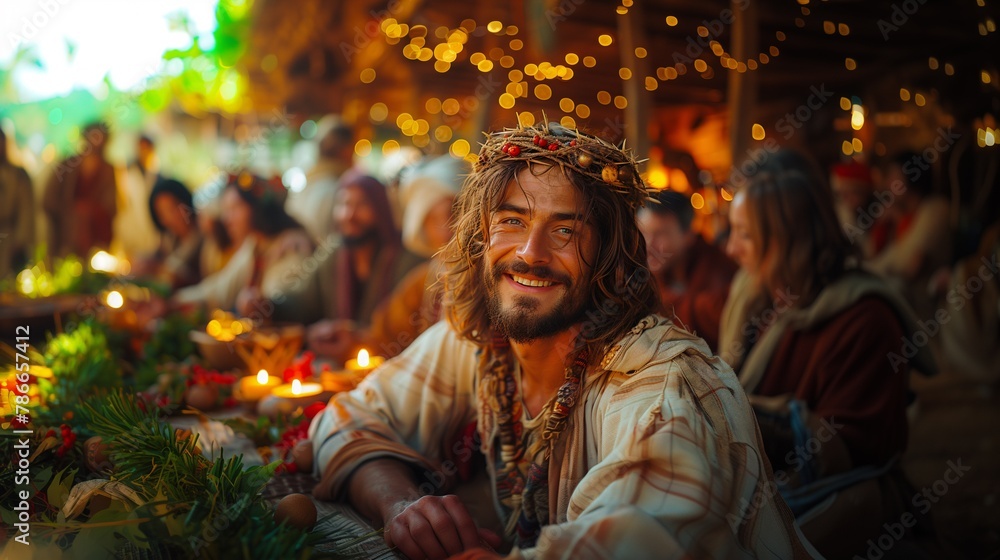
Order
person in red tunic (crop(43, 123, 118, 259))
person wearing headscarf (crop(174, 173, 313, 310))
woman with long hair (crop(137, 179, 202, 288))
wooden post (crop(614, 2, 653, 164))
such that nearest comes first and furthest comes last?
wooden post (crop(614, 2, 653, 164)) < person wearing headscarf (crop(174, 173, 313, 310)) < woman with long hair (crop(137, 179, 202, 288)) < person in red tunic (crop(43, 123, 118, 259))

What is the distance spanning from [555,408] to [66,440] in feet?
4.50

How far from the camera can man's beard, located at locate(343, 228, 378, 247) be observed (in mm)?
5109

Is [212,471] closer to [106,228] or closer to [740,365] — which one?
[740,365]

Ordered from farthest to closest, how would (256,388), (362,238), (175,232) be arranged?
(175,232)
(362,238)
(256,388)

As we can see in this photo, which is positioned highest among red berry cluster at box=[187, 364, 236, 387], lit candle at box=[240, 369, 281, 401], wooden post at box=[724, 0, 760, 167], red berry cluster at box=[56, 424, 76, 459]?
wooden post at box=[724, 0, 760, 167]

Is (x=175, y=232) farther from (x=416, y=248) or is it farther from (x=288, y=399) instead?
(x=288, y=399)

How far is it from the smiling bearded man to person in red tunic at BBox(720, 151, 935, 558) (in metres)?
1.01

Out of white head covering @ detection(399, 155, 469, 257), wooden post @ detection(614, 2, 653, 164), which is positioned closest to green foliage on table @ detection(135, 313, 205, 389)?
white head covering @ detection(399, 155, 469, 257)

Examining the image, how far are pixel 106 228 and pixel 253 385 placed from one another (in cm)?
695

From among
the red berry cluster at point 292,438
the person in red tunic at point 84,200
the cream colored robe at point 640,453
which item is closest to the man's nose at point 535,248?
the cream colored robe at point 640,453

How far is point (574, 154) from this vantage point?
186 cm

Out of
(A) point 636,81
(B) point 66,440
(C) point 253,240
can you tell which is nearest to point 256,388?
(B) point 66,440

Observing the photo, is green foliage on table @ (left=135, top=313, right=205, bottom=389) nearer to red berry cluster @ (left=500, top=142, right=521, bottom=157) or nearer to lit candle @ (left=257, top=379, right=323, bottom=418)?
lit candle @ (left=257, top=379, right=323, bottom=418)

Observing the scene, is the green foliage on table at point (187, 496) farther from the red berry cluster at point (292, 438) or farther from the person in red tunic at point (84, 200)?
the person in red tunic at point (84, 200)
